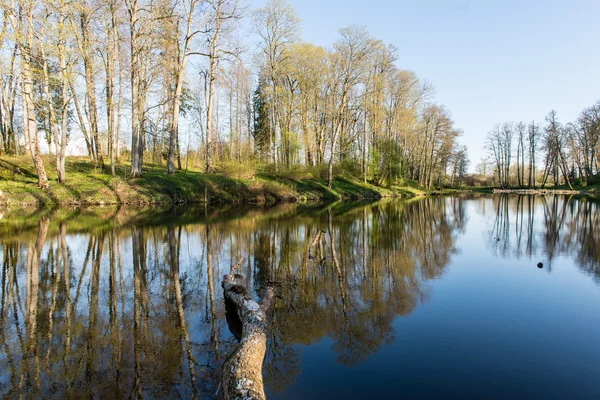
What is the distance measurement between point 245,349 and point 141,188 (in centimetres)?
2208

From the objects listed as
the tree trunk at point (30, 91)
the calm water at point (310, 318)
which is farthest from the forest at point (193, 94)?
the calm water at point (310, 318)

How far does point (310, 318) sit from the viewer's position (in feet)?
17.3

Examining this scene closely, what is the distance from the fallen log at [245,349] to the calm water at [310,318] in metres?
0.21

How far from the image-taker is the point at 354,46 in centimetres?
3055

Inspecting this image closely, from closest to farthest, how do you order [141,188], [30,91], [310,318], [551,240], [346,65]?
[310,318] < [551,240] < [30,91] < [141,188] < [346,65]

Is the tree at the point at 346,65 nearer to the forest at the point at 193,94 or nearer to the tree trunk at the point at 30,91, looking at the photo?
the forest at the point at 193,94

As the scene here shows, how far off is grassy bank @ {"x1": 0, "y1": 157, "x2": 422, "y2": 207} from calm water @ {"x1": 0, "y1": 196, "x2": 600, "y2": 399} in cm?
1026

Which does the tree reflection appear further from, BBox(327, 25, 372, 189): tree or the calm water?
BBox(327, 25, 372, 189): tree

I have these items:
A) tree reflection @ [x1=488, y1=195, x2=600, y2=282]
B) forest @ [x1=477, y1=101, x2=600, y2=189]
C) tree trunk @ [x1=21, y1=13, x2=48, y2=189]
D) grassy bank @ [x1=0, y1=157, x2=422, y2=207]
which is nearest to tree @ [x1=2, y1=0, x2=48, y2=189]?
tree trunk @ [x1=21, y1=13, x2=48, y2=189]

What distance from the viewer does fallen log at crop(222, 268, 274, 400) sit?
321 centimetres

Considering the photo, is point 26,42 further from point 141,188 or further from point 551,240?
point 551,240

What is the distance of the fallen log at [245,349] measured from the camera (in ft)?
10.5

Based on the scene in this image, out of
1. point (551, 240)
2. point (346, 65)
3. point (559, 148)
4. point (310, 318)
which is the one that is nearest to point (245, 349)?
point (310, 318)

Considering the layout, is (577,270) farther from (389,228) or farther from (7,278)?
(7,278)
